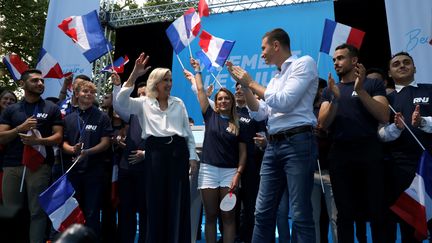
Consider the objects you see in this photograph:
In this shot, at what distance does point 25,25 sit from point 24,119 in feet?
44.3

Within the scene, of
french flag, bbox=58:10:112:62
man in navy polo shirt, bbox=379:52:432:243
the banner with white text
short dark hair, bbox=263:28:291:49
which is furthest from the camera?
the banner with white text

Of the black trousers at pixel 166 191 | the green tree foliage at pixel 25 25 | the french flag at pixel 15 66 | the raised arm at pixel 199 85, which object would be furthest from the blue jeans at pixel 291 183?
the green tree foliage at pixel 25 25

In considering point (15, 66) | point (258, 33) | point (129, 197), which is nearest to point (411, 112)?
point (129, 197)

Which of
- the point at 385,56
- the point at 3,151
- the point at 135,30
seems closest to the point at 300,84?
the point at 3,151

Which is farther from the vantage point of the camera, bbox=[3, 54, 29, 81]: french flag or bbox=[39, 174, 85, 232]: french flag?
bbox=[3, 54, 29, 81]: french flag

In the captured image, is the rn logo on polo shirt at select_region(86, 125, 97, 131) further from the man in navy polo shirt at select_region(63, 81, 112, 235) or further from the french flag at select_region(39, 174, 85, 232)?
the french flag at select_region(39, 174, 85, 232)

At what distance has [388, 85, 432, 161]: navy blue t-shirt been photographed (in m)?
3.73

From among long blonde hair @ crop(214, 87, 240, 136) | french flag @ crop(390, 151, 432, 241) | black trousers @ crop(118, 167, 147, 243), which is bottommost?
black trousers @ crop(118, 167, 147, 243)

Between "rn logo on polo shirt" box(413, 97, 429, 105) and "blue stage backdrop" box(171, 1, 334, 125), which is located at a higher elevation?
"blue stage backdrop" box(171, 1, 334, 125)

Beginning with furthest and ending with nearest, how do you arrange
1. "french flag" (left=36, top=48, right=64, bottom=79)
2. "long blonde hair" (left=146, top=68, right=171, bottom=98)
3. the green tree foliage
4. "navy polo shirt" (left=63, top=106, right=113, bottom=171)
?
the green tree foliage → "french flag" (left=36, top=48, right=64, bottom=79) → "navy polo shirt" (left=63, top=106, right=113, bottom=171) → "long blonde hair" (left=146, top=68, right=171, bottom=98)

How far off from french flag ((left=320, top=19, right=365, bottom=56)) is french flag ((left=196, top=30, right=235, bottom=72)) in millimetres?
1086

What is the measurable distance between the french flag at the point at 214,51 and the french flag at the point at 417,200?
2.42m

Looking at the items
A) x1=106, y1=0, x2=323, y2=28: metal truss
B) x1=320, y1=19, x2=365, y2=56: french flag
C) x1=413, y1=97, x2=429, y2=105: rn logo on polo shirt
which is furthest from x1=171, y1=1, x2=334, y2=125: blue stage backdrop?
x1=413, y1=97, x2=429, y2=105: rn logo on polo shirt

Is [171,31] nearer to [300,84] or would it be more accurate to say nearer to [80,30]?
[80,30]
